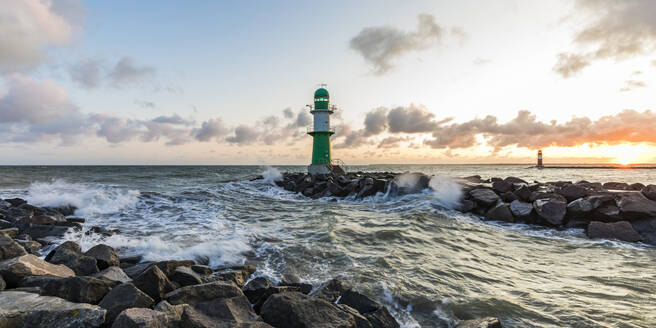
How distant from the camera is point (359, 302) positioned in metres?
3.47

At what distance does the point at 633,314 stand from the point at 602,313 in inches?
13.8

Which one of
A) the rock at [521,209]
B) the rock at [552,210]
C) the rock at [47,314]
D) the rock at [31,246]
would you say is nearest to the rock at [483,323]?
the rock at [47,314]

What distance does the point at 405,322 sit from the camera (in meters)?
3.50

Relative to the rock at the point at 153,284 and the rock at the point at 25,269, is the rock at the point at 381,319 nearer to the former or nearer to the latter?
the rock at the point at 153,284

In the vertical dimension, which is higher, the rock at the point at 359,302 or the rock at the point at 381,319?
the rock at the point at 359,302

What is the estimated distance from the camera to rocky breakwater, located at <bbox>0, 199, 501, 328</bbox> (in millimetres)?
2615

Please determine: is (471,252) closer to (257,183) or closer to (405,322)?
(405,322)

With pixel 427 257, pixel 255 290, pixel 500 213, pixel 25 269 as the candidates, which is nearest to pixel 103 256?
pixel 25 269

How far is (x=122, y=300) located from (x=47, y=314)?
538mm

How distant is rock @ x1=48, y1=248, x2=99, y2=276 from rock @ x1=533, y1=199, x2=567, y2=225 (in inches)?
418

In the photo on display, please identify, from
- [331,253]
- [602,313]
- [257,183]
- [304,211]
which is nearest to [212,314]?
[331,253]

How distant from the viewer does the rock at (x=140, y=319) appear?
2419 mm

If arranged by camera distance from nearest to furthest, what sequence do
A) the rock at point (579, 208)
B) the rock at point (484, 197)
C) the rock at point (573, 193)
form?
1. the rock at point (579, 208)
2. the rock at point (573, 193)
3. the rock at point (484, 197)

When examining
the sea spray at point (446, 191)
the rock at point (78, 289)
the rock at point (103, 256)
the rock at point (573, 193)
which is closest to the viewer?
the rock at point (78, 289)
